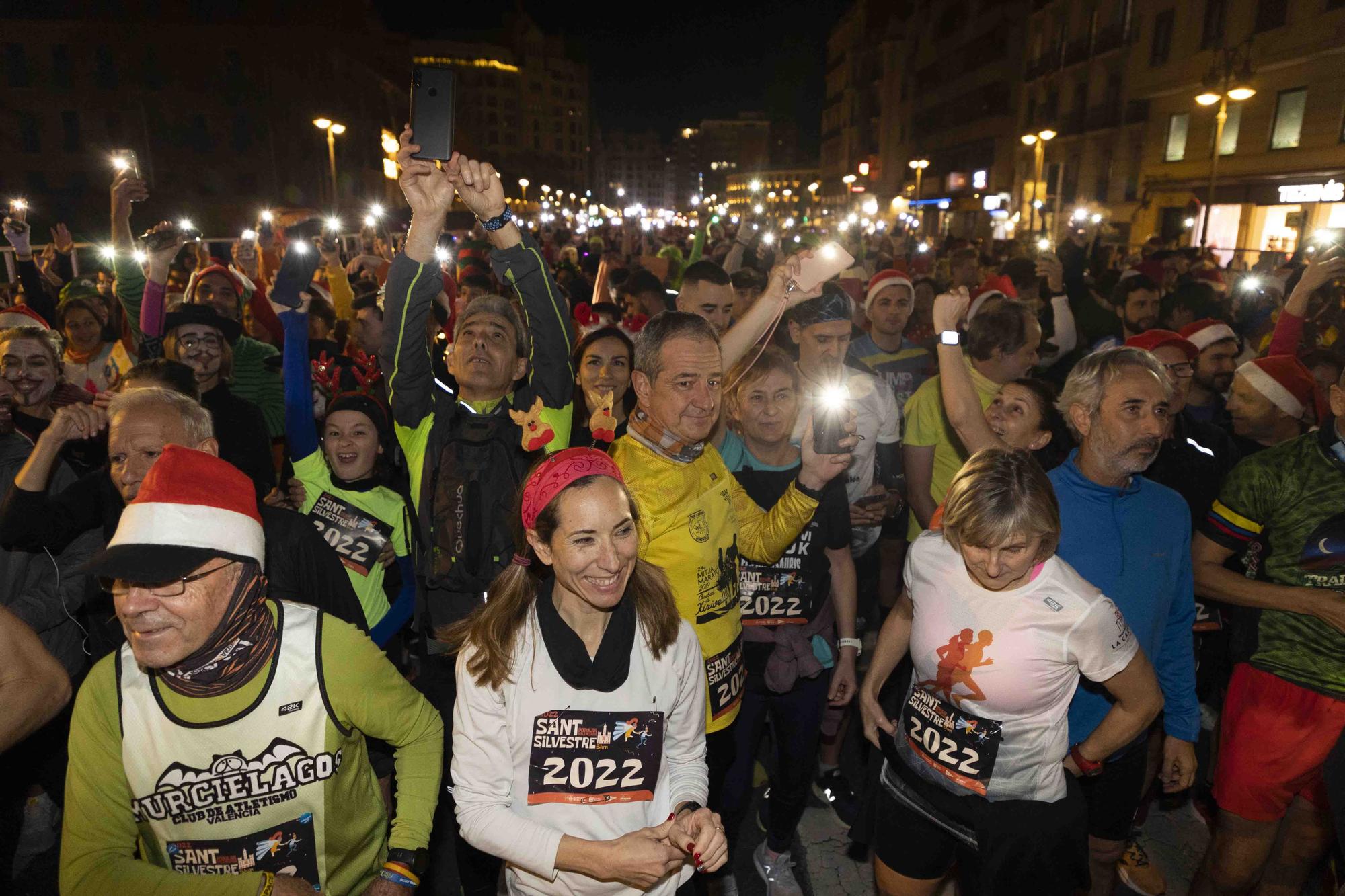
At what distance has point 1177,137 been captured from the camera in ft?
96.6

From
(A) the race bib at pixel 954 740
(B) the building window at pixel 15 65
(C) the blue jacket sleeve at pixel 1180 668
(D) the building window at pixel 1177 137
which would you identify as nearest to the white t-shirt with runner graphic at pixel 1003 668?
(A) the race bib at pixel 954 740

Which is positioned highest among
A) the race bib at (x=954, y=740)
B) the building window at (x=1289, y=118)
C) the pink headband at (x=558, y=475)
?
the building window at (x=1289, y=118)

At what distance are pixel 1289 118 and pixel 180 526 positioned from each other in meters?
31.1

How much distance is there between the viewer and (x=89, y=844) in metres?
2.07

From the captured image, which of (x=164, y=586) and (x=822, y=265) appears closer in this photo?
(x=164, y=586)

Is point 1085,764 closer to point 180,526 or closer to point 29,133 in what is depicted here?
point 180,526

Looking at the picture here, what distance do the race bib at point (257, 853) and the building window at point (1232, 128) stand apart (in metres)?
32.3

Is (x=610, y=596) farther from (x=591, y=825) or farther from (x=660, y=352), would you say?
(x=660, y=352)

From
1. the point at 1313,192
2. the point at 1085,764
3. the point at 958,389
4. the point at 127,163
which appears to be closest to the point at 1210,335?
the point at 958,389

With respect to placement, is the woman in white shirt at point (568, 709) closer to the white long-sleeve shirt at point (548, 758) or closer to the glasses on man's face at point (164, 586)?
the white long-sleeve shirt at point (548, 758)

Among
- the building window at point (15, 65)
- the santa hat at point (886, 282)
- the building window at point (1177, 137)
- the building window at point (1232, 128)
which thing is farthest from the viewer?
the building window at point (15, 65)

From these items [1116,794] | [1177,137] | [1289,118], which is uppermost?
[1177,137]

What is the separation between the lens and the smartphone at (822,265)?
135 inches

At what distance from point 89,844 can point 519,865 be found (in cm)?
109
